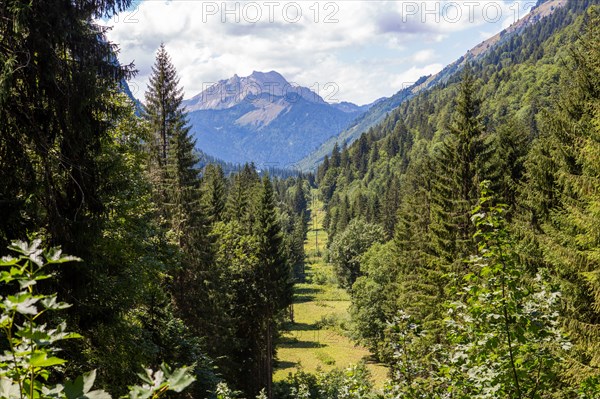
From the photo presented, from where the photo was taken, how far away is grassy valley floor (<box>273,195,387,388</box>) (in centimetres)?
4075

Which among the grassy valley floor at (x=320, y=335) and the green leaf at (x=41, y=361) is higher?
the green leaf at (x=41, y=361)

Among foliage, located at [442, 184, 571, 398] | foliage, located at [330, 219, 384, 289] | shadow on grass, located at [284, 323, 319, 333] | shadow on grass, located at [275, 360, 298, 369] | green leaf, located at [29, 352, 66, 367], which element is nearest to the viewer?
green leaf, located at [29, 352, 66, 367]

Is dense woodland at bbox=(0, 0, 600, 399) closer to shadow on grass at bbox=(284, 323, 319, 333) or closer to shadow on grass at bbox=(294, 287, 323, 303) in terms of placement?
shadow on grass at bbox=(284, 323, 319, 333)

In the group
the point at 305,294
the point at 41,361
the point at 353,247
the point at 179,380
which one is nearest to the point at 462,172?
the point at 179,380

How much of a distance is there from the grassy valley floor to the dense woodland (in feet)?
29.3

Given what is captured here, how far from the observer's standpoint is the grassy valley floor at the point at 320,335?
40.8m

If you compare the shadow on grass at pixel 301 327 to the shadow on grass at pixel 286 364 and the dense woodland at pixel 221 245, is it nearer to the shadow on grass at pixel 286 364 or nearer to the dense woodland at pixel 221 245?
the shadow on grass at pixel 286 364

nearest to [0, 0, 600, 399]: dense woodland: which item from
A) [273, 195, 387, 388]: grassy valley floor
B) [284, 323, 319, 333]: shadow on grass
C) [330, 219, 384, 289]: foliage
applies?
[273, 195, 387, 388]: grassy valley floor

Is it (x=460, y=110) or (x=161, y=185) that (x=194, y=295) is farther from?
(x=460, y=110)

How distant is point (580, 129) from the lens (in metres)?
12.4

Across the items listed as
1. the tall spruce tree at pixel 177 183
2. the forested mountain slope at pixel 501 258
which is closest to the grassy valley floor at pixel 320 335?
the forested mountain slope at pixel 501 258

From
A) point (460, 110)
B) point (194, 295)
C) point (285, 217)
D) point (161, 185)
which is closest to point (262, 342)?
point (194, 295)

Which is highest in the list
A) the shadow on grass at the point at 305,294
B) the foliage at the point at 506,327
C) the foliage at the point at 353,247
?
the foliage at the point at 506,327

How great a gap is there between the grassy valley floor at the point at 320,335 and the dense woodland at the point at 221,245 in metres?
8.93
